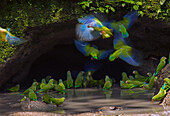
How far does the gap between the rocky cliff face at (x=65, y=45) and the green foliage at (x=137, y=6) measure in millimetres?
246

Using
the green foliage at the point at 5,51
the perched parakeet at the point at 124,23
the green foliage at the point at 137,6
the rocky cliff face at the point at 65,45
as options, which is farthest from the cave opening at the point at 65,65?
the green foliage at the point at 137,6

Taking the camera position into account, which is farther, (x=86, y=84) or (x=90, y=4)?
(x=86, y=84)

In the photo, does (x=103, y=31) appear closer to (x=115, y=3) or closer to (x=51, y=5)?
(x=115, y=3)

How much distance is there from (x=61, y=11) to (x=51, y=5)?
31 centimetres

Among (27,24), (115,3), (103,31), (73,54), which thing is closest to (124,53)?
(103,31)

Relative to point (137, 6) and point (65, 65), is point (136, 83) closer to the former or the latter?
point (137, 6)

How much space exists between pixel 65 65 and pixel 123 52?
3.96 metres

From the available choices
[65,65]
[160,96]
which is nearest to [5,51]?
[65,65]

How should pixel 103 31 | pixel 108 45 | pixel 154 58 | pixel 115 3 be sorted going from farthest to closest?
1. pixel 108 45
2. pixel 154 58
3. pixel 115 3
4. pixel 103 31

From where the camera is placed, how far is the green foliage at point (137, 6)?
6.45 m

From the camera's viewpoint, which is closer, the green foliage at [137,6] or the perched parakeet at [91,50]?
the green foliage at [137,6]

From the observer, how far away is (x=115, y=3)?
21.4ft

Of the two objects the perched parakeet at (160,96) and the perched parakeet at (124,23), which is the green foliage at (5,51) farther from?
the perched parakeet at (160,96)

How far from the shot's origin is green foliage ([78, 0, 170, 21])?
6.45 metres
